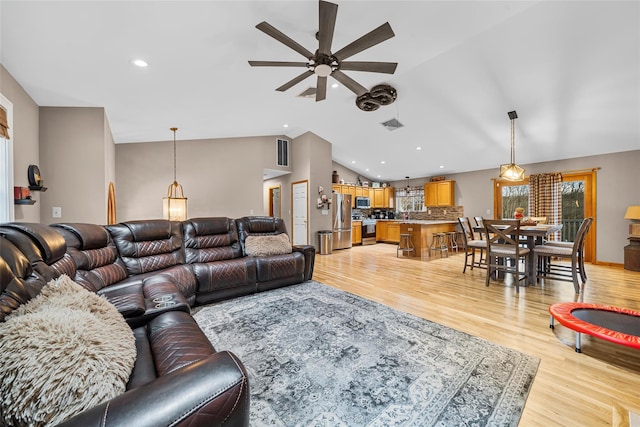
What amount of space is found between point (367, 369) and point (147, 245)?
8.94 feet

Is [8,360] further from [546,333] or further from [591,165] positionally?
[591,165]

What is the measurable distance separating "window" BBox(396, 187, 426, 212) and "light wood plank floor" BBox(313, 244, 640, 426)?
3.52m

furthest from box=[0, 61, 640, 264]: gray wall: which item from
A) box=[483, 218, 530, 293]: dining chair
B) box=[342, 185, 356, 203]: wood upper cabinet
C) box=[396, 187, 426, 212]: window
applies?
box=[483, 218, 530, 293]: dining chair

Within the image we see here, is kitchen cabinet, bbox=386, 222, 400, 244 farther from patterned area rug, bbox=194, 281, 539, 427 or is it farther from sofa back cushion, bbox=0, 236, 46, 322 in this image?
sofa back cushion, bbox=0, 236, 46, 322

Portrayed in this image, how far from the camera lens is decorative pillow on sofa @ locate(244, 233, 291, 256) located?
3722 millimetres

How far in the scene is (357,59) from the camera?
3.50 m

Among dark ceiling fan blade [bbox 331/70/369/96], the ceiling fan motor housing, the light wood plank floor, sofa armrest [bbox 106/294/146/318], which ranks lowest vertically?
the light wood plank floor

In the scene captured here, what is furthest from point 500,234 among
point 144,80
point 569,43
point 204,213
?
point 204,213

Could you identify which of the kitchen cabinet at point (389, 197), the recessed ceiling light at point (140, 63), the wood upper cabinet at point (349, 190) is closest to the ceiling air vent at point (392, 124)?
the wood upper cabinet at point (349, 190)

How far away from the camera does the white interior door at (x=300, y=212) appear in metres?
6.75

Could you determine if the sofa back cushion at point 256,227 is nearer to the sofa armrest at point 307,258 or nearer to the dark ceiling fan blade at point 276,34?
the sofa armrest at point 307,258

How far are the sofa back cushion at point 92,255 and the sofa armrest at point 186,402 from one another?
1.86 meters

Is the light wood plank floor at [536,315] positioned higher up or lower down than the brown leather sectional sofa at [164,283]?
lower down

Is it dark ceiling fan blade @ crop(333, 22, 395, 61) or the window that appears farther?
the window
